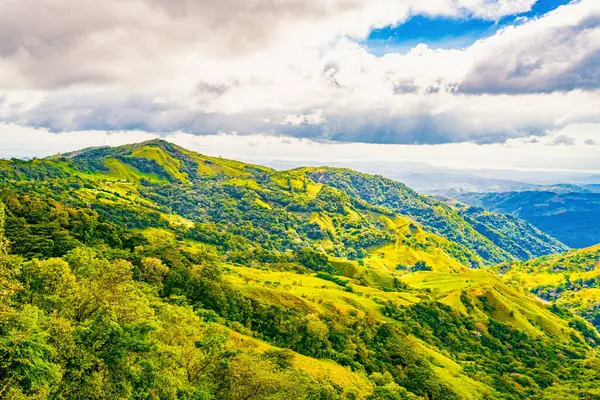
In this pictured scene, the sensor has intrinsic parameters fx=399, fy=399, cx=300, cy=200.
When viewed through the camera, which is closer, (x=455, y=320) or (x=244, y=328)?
(x=244, y=328)

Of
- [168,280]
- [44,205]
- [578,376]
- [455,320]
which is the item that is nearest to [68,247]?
[168,280]

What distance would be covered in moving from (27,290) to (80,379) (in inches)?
729

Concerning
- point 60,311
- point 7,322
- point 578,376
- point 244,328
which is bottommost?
point 578,376

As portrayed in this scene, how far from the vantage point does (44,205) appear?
124 metres

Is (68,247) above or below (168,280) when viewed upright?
above

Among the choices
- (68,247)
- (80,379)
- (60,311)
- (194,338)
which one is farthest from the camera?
(68,247)

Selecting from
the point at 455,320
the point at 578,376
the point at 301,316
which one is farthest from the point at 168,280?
the point at 578,376

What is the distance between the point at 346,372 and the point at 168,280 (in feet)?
159

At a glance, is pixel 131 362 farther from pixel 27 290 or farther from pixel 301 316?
pixel 301 316

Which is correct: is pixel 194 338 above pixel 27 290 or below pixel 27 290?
below

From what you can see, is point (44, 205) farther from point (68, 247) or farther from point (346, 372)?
point (346, 372)

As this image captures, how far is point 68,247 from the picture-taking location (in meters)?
93.1

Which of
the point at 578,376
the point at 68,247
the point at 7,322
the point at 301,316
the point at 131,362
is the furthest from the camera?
the point at 578,376

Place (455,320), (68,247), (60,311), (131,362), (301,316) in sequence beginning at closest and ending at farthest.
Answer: (131,362), (60,311), (68,247), (301,316), (455,320)
